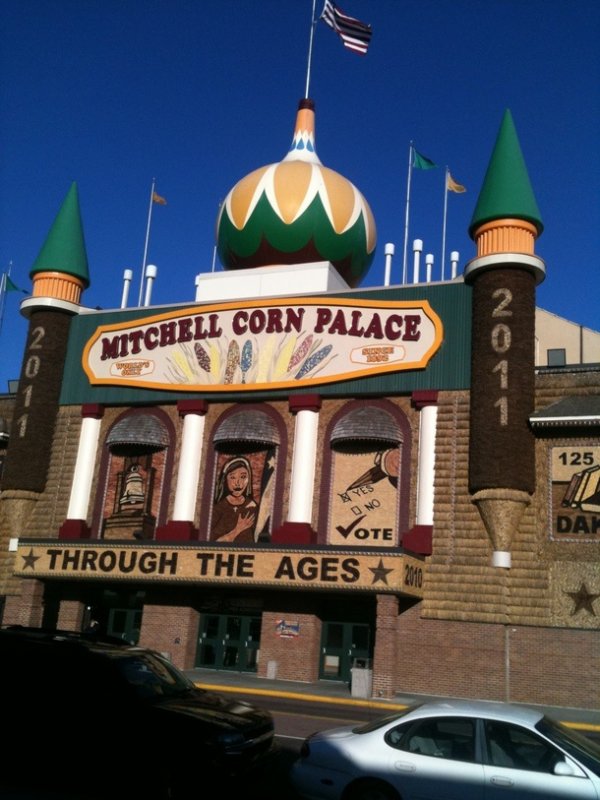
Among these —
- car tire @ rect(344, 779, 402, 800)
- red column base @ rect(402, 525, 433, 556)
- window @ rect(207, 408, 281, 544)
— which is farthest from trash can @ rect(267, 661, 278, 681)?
car tire @ rect(344, 779, 402, 800)

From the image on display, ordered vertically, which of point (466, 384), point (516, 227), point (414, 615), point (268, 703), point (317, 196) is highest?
point (317, 196)

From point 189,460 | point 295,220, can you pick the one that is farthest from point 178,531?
point 295,220

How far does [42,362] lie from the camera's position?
36906 mm

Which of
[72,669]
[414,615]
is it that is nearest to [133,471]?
[414,615]

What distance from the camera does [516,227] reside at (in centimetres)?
3012

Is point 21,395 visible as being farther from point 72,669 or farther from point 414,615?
point 72,669

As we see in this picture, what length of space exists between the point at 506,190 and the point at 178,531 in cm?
1804

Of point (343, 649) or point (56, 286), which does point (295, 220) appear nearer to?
point (56, 286)

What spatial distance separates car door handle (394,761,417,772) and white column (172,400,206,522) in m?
24.0

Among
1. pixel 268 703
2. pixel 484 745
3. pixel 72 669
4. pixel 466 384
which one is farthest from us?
pixel 466 384

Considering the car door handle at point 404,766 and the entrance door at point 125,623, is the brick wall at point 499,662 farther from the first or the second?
the car door handle at point 404,766

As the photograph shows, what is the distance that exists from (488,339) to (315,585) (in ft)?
34.3

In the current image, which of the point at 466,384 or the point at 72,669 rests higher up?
the point at 466,384

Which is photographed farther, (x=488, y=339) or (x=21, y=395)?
(x=21, y=395)
